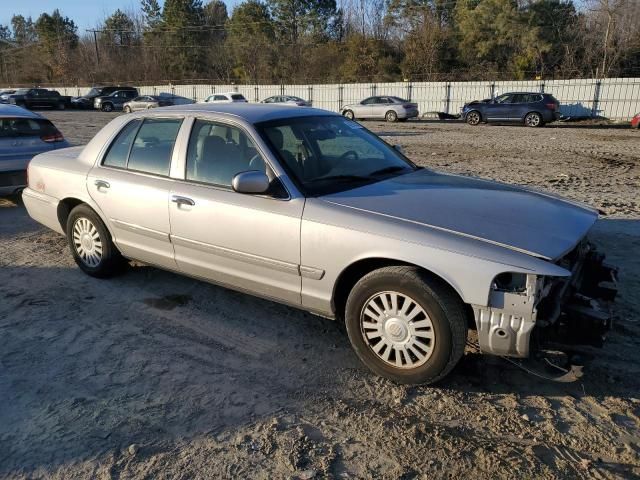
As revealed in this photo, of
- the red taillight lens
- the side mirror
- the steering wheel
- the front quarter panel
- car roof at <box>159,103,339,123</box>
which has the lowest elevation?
the front quarter panel

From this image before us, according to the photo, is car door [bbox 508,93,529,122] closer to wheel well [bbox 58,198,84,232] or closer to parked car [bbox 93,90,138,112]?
wheel well [bbox 58,198,84,232]

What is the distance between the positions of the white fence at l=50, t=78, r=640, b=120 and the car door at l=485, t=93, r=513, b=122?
18.0 feet

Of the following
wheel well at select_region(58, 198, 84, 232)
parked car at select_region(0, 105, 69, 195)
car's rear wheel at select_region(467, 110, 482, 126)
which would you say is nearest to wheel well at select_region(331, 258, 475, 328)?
wheel well at select_region(58, 198, 84, 232)

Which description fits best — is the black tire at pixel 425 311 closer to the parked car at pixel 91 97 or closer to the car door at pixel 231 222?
the car door at pixel 231 222

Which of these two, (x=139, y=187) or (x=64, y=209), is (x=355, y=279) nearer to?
(x=139, y=187)

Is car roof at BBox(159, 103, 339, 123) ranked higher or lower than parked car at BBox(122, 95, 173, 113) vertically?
higher

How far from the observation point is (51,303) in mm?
4500

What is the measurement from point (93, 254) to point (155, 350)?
5.69 ft

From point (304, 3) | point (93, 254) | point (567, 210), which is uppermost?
point (304, 3)

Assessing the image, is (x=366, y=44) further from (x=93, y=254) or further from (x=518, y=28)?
(x=93, y=254)

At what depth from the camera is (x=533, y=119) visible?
23.4 m

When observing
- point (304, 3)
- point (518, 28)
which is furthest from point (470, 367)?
point (304, 3)

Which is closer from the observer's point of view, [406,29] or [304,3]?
[406,29]

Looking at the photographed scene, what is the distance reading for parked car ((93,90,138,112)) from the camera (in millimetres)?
39000
